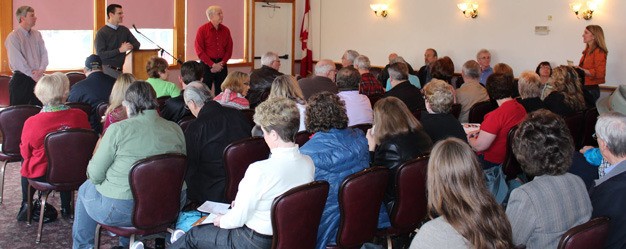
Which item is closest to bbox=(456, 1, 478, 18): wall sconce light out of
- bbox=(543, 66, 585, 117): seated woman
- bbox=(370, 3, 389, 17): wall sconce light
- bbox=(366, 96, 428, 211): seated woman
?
bbox=(370, 3, 389, 17): wall sconce light

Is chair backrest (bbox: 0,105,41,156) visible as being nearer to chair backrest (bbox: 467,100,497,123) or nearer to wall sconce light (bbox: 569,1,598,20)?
chair backrest (bbox: 467,100,497,123)

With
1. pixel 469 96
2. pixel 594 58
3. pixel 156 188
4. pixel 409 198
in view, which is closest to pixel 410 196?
pixel 409 198

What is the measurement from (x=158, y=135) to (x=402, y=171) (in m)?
1.54

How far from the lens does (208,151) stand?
16.4ft

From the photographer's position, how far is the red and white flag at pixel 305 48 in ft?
47.9

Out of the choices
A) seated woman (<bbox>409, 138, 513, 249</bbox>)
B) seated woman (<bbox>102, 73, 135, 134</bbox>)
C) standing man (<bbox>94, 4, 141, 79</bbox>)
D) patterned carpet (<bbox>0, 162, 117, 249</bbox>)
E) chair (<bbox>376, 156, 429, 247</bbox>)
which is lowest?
patterned carpet (<bbox>0, 162, 117, 249</bbox>)

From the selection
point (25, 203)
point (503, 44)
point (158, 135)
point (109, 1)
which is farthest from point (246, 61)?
point (158, 135)

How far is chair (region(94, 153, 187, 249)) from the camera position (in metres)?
4.22

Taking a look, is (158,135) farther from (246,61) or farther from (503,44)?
(246,61)

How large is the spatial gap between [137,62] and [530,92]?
5.73 metres

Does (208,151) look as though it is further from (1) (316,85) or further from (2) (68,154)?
(1) (316,85)

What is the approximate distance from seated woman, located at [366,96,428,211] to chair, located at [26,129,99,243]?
2054mm

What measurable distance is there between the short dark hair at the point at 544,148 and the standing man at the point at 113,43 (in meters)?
7.16

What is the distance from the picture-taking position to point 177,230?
450 cm
